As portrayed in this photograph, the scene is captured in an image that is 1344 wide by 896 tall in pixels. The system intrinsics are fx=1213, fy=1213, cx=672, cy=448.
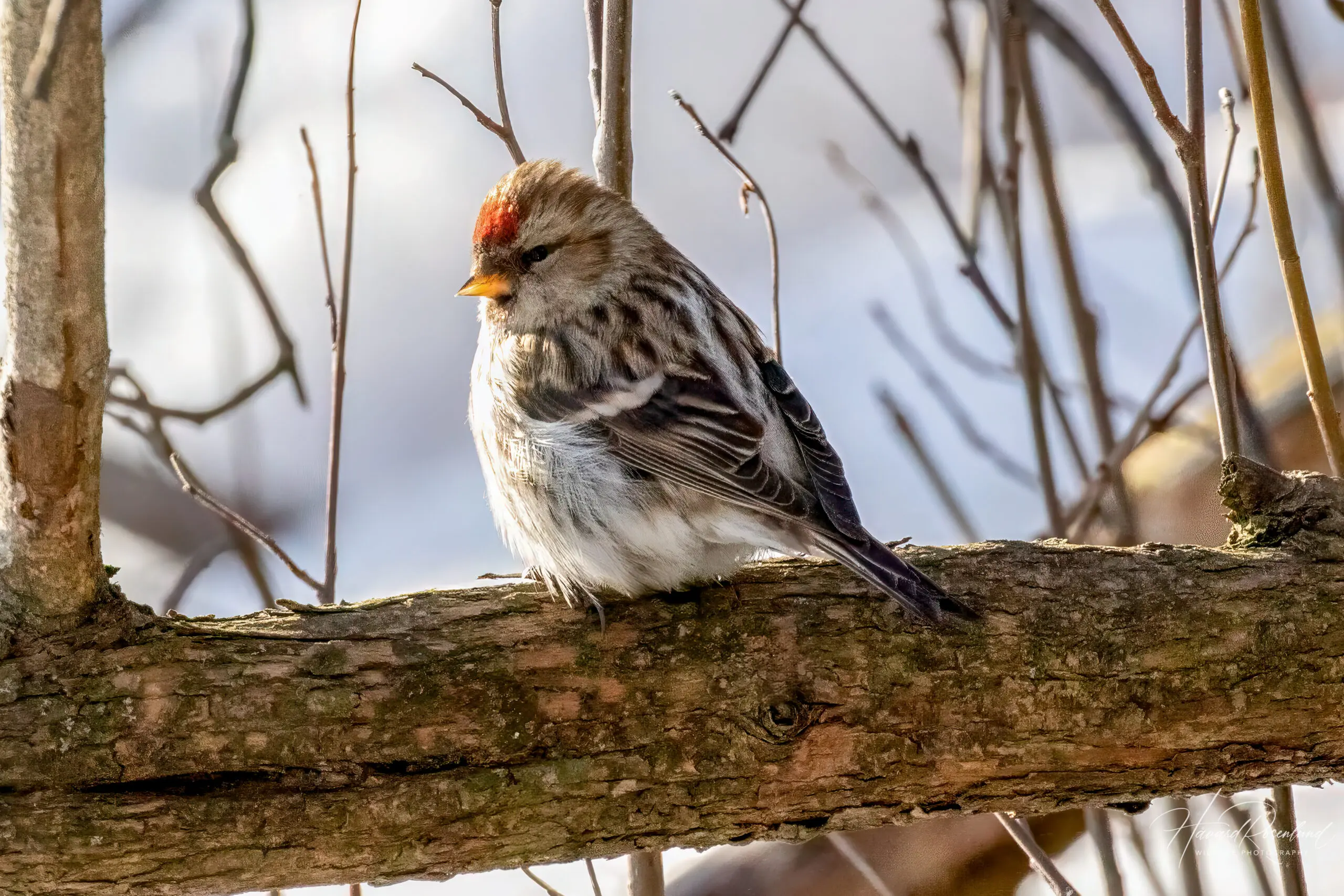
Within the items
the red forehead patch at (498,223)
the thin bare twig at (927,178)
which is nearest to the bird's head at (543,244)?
the red forehead patch at (498,223)

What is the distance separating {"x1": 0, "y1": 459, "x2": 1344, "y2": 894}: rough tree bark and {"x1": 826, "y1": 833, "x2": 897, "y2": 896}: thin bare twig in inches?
25.6

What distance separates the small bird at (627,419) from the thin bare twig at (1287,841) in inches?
27.5

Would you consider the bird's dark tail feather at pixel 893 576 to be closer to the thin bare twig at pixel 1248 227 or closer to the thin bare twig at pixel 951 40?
the thin bare twig at pixel 1248 227

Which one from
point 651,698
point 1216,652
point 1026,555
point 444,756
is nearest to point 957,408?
point 1026,555

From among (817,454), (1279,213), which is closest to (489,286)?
(817,454)

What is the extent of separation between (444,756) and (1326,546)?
1.39 metres

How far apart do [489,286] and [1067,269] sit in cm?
110

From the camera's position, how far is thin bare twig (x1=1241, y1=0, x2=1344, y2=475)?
178 centimetres

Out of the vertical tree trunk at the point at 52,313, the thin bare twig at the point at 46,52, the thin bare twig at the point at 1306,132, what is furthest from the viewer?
the thin bare twig at the point at 1306,132

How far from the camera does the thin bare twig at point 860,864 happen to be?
2375 mm

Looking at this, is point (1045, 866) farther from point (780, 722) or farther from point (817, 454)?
point (817, 454)

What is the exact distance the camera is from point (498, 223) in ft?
7.45

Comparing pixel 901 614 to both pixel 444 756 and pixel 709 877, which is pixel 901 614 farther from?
pixel 709 877

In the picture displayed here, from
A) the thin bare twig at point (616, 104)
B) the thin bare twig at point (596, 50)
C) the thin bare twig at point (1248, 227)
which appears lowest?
the thin bare twig at point (1248, 227)
